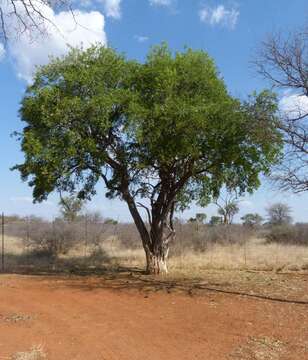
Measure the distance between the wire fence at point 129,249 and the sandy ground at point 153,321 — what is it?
20.3 ft

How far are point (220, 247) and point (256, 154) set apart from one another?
48.0 ft

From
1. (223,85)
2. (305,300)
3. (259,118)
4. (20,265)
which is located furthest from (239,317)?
(20,265)

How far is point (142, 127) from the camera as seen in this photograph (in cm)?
1623

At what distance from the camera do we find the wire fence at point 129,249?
22278mm

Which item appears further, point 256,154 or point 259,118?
point 256,154

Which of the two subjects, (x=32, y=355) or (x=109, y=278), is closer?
(x=32, y=355)

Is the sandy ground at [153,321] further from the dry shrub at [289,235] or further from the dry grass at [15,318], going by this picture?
the dry shrub at [289,235]

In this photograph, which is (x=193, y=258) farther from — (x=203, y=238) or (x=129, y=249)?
(x=129, y=249)

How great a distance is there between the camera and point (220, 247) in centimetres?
3009

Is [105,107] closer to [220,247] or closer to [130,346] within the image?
[130,346]

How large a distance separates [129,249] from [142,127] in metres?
15.0

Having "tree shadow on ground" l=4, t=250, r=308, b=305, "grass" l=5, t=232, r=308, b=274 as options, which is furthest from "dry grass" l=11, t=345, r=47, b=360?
"grass" l=5, t=232, r=308, b=274

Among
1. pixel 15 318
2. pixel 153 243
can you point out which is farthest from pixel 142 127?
pixel 15 318

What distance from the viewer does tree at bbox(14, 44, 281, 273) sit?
15.9 meters
